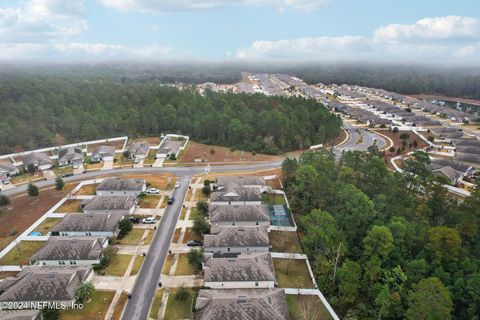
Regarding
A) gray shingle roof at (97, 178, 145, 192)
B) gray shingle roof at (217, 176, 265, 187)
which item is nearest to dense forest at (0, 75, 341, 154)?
gray shingle roof at (217, 176, 265, 187)

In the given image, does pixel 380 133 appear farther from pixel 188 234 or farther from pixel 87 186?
pixel 87 186

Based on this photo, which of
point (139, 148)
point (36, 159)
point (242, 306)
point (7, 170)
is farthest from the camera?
point (139, 148)

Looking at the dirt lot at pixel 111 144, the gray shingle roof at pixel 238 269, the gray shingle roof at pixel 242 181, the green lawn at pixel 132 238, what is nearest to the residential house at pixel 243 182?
the gray shingle roof at pixel 242 181

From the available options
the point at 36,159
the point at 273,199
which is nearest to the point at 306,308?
the point at 273,199

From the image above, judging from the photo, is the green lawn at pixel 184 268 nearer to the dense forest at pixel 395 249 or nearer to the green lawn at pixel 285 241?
the green lawn at pixel 285 241

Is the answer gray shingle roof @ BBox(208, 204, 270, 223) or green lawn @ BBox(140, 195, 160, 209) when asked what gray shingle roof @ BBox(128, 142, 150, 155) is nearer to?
green lawn @ BBox(140, 195, 160, 209)

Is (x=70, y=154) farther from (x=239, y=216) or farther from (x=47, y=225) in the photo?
(x=239, y=216)

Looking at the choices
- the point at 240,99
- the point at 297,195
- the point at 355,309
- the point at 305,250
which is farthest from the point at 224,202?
the point at 240,99
